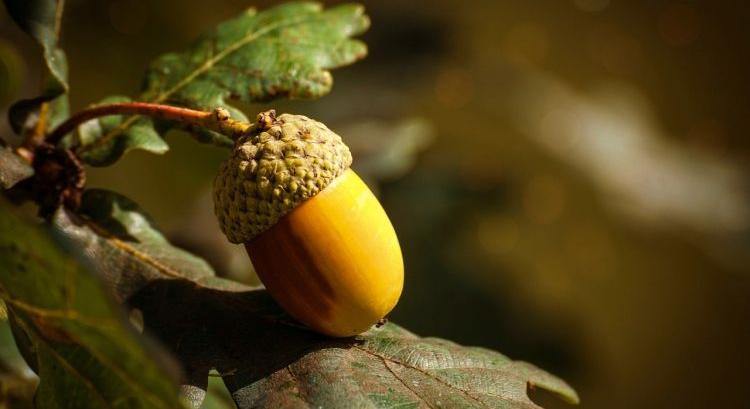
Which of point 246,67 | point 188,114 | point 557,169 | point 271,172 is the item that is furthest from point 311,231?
point 557,169

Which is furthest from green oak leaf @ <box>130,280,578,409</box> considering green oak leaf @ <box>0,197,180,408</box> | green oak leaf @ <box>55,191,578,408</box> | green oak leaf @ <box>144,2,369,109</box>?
green oak leaf @ <box>144,2,369,109</box>

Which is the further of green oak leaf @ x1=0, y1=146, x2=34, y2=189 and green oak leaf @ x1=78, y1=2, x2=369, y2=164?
green oak leaf @ x1=78, y1=2, x2=369, y2=164

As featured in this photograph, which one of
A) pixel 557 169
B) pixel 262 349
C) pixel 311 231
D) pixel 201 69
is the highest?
pixel 557 169

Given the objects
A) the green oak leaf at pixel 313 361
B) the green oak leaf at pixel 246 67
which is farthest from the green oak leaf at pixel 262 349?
the green oak leaf at pixel 246 67

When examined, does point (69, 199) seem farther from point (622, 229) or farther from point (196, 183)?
point (622, 229)

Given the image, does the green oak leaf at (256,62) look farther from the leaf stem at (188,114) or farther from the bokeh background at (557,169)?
the bokeh background at (557,169)

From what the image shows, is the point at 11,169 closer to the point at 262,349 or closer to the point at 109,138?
the point at 109,138

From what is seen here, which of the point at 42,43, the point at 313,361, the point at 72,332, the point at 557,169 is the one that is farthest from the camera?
the point at 557,169

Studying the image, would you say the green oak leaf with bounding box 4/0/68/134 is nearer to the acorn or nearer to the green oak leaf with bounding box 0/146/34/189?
the green oak leaf with bounding box 0/146/34/189
